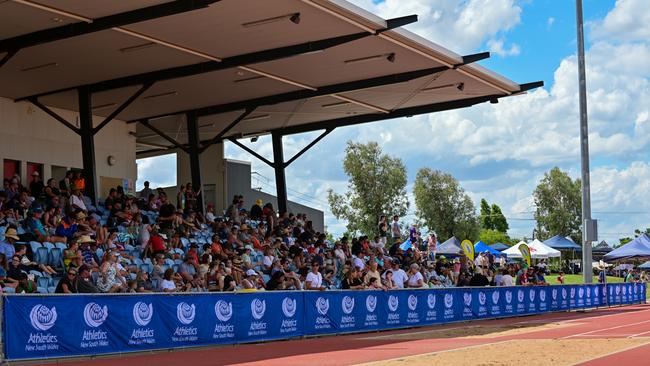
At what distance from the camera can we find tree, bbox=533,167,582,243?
367 ft

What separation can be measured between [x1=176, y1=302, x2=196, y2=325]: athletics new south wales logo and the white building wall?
12.6m

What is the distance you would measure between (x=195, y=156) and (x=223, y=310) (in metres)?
15.6

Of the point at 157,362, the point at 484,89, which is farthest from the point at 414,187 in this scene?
the point at 157,362

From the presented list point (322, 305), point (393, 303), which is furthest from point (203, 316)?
point (393, 303)

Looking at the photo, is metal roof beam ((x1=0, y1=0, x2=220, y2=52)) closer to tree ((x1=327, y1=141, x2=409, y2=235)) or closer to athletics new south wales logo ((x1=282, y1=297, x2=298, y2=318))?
athletics new south wales logo ((x1=282, y1=297, x2=298, y2=318))

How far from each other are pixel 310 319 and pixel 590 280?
750 inches

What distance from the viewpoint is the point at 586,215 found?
1352 inches

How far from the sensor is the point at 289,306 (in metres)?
20.3

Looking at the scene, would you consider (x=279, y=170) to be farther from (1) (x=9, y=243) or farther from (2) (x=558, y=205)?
(2) (x=558, y=205)

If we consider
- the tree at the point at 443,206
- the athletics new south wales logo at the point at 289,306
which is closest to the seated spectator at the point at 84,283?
the athletics new south wales logo at the point at 289,306

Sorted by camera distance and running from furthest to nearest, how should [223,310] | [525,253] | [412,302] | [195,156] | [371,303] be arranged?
[525,253]
[195,156]
[412,302]
[371,303]
[223,310]

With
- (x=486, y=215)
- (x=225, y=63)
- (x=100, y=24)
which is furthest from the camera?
(x=486, y=215)

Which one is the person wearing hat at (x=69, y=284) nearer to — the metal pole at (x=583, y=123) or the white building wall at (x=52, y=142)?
the white building wall at (x=52, y=142)

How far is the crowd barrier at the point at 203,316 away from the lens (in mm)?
14430
